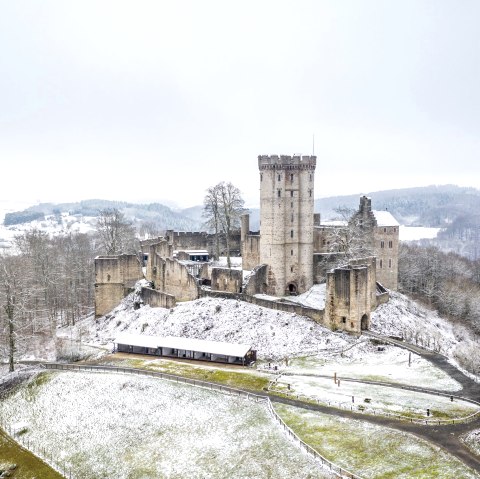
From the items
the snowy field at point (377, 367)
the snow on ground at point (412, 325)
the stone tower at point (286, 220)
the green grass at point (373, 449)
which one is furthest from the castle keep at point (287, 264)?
the green grass at point (373, 449)

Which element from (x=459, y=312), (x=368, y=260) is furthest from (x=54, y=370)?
(x=459, y=312)

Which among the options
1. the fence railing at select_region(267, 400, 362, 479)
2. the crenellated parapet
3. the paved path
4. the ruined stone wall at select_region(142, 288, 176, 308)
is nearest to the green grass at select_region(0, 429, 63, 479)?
the fence railing at select_region(267, 400, 362, 479)

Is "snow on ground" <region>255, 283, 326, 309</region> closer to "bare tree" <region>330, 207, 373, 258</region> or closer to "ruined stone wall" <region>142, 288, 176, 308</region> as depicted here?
"bare tree" <region>330, 207, 373, 258</region>

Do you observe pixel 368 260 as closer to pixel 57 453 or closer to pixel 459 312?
pixel 459 312

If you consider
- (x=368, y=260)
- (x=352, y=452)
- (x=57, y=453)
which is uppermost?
(x=368, y=260)

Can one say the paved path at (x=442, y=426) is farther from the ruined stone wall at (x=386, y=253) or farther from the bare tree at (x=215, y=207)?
the bare tree at (x=215, y=207)

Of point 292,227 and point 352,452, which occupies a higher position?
point 292,227
